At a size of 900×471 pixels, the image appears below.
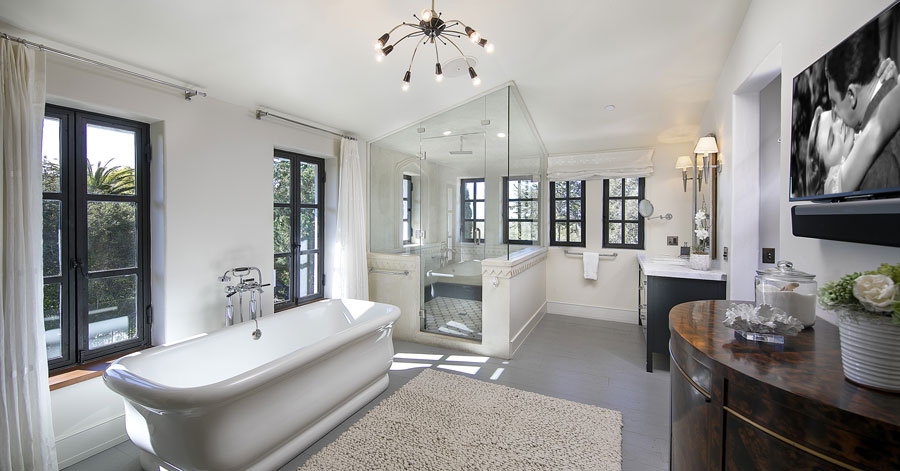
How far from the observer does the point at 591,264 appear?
4.87 metres

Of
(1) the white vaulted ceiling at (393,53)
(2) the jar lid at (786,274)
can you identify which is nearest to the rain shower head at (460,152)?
(1) the white vaulted ceiling at (393,53)

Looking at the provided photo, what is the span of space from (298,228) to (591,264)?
12.2 feet

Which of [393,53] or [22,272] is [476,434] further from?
[393,53]

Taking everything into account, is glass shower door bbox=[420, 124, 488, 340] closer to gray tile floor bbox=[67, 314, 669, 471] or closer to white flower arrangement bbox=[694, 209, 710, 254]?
gray tile floor bbox=[67, 314, 669, 471]

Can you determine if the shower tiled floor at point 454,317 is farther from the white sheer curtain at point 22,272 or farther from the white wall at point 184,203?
the white sheer curtain at point 22,272

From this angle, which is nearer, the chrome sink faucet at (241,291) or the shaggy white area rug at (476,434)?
the shaggy white area rug at (476,434)

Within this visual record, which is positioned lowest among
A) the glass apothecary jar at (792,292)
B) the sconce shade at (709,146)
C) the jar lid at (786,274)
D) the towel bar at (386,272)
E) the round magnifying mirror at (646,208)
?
the towel bar at (386,272)

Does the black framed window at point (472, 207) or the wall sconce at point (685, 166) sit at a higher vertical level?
the wall sconce at point (685, 166)

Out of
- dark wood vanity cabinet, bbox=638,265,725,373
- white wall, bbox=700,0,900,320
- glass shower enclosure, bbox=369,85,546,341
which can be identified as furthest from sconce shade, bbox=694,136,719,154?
glass shower enclosure, bbox=369,85,546,341

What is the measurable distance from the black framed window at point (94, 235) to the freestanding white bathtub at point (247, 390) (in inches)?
22.0

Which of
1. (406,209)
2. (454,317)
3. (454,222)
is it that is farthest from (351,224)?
(454,317)

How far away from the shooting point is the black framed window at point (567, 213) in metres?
5.05

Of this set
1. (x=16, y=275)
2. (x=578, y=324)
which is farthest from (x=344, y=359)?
(x=578, y=324)

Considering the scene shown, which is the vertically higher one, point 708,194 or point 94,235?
point 708,194
